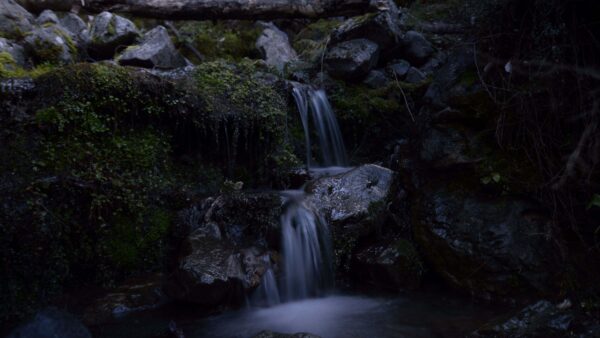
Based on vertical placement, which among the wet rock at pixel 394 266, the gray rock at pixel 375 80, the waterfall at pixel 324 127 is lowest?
the wet rock at pixel 394 266

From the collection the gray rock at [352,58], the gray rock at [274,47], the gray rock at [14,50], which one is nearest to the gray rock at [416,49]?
the gray rock at [352,58]

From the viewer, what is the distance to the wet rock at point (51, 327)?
3828 millimetres

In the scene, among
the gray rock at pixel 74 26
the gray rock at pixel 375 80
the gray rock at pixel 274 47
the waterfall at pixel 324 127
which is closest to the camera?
the waterfall at pixel 324 127

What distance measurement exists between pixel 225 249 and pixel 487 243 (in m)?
2.75

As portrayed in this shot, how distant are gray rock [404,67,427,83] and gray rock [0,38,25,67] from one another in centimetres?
610

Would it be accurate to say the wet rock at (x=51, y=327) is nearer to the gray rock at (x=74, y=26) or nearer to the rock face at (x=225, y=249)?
the rock face at (x=225, y=249)

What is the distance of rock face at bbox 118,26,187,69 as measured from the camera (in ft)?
24.8

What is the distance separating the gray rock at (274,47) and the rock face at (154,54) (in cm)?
204

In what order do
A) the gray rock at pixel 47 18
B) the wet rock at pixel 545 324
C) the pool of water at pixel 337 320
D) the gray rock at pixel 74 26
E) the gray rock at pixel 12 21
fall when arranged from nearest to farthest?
the wet rock at pixel 545 324 < the pool of water at pixel 337 320 < the gray rock at pixel 12 21 < the gray rock at pixel 47 18 < the gray rock at pixel 74 26

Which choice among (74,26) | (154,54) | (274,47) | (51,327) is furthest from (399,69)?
(51,327)

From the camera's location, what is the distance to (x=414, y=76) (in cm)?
862

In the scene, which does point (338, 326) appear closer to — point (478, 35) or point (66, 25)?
point (478, 35)

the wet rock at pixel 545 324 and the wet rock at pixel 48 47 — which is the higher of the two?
the wet rock at pixel 48 47

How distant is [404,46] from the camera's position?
9.08m
